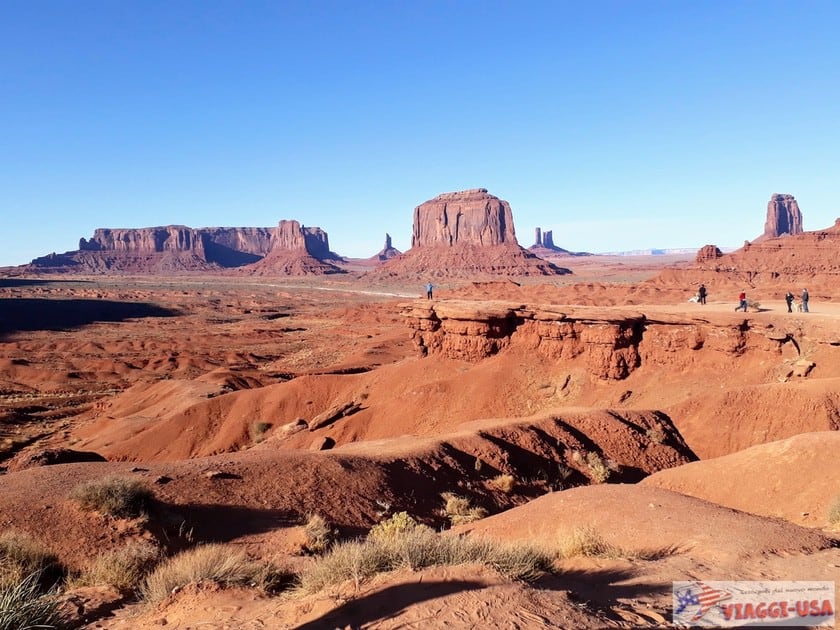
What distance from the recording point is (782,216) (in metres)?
131

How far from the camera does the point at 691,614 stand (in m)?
4.63

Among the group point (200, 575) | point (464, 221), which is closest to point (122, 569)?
point (200, 575)

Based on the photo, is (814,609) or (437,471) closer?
(814,609)

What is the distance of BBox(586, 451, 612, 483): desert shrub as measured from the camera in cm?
1419

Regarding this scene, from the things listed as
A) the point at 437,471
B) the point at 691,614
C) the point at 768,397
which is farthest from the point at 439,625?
the point at 768,397

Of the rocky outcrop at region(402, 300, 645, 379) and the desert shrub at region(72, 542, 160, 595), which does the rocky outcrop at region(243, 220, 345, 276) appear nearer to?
the rocky outcrop at region(402, 300, 645, 379)

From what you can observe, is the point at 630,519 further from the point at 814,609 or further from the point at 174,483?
the point at 174,483

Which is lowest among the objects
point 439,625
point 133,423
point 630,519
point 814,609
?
point 133,423

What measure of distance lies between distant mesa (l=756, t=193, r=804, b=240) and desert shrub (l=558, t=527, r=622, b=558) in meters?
147

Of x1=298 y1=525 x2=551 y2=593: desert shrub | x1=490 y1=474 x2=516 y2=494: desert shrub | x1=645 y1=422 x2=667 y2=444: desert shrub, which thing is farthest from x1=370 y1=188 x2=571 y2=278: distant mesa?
A: x1=298 y1=525 x2=551 y2=593: desert shrub

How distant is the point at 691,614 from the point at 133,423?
24459 mm

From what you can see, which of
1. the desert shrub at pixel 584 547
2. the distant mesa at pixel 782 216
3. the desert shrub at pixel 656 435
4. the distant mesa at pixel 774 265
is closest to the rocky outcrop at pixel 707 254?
the distant mesa at pixel 774 265

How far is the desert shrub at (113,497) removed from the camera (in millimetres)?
8172

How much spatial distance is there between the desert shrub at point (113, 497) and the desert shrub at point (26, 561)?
110 cm
